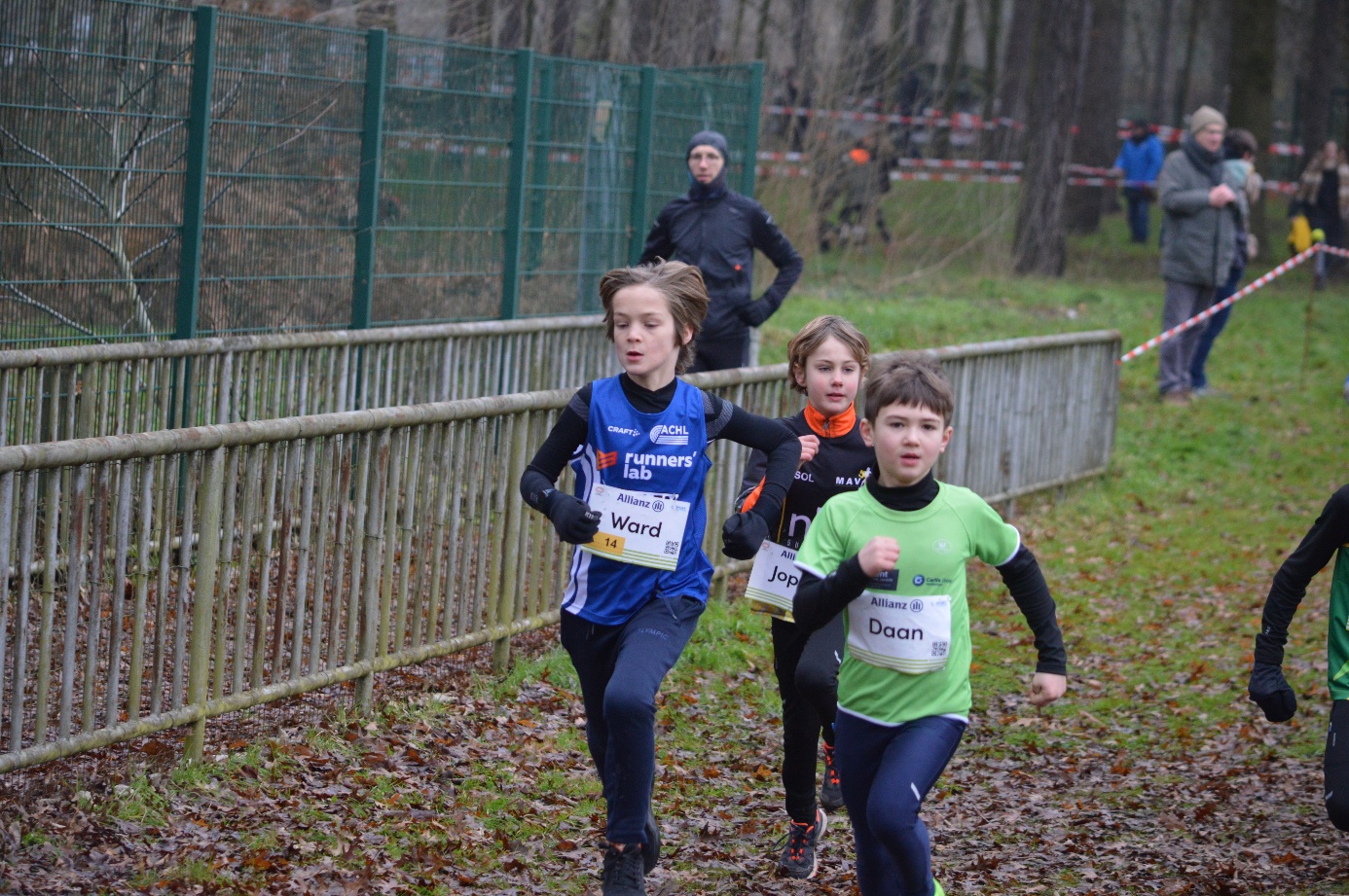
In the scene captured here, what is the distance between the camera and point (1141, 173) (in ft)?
103

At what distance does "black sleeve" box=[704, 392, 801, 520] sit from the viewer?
504 centimetres

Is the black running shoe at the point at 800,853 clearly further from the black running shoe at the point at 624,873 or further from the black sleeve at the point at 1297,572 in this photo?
the black sleeve at the point at 1297,572

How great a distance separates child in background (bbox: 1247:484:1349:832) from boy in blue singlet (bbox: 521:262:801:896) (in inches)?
61.4

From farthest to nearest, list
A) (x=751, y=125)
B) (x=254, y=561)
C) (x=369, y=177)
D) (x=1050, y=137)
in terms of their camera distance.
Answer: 1. (x=1050, y=137)
2. (x=751, y=125)
3. (x=369, y=177)
4. (x=254, y=561)

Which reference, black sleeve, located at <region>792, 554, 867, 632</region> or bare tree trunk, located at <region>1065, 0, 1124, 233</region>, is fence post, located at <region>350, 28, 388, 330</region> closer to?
black sleeve, located at <region>792, 554, 867, 632</region>

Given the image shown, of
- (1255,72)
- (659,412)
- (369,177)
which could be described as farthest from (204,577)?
(1255,72)

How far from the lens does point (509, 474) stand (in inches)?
268

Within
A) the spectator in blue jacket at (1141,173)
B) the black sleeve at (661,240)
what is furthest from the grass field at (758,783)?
the spectator in blue jacket at (1141,173)

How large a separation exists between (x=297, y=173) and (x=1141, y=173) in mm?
24766

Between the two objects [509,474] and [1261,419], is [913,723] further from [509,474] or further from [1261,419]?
[1261,419]

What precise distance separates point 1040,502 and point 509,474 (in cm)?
614

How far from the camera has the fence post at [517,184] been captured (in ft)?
37.6

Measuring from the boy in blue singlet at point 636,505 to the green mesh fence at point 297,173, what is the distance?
14.3 feet

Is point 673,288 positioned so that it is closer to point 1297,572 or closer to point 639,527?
point 639,527
